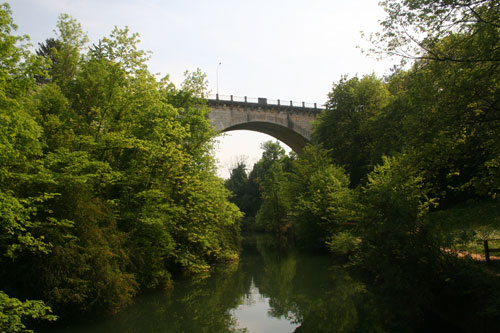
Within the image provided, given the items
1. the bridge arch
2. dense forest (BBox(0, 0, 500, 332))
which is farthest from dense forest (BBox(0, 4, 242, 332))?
the bridge arch

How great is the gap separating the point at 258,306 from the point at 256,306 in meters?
0.06

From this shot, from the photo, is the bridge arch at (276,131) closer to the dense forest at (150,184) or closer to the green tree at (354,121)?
the green tree at (354,121)

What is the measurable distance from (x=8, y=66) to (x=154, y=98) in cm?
517

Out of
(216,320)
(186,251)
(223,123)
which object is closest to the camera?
(216,320)

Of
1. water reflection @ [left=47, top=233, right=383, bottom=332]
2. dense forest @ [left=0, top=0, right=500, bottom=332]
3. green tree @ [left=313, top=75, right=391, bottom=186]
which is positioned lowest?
water reflection @ [left=47, top=233, right=383, bottom=332]

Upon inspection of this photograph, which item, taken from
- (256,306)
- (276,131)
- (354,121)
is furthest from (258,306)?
(276,131)

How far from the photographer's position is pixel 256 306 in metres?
10.8

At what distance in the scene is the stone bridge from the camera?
26.6 m

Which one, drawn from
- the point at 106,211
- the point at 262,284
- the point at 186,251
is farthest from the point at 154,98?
the point at 262,284

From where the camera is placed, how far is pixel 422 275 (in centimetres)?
703

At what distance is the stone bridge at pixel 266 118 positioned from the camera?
87.2 ft

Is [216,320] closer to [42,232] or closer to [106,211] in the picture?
[106,211]

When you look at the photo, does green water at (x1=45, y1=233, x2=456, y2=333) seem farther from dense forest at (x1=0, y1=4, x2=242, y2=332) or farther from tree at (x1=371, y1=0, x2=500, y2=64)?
tree at (x1=371, y1=0, x2=500, y2=64)

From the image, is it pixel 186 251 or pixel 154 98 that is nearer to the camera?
pixel 154 98
